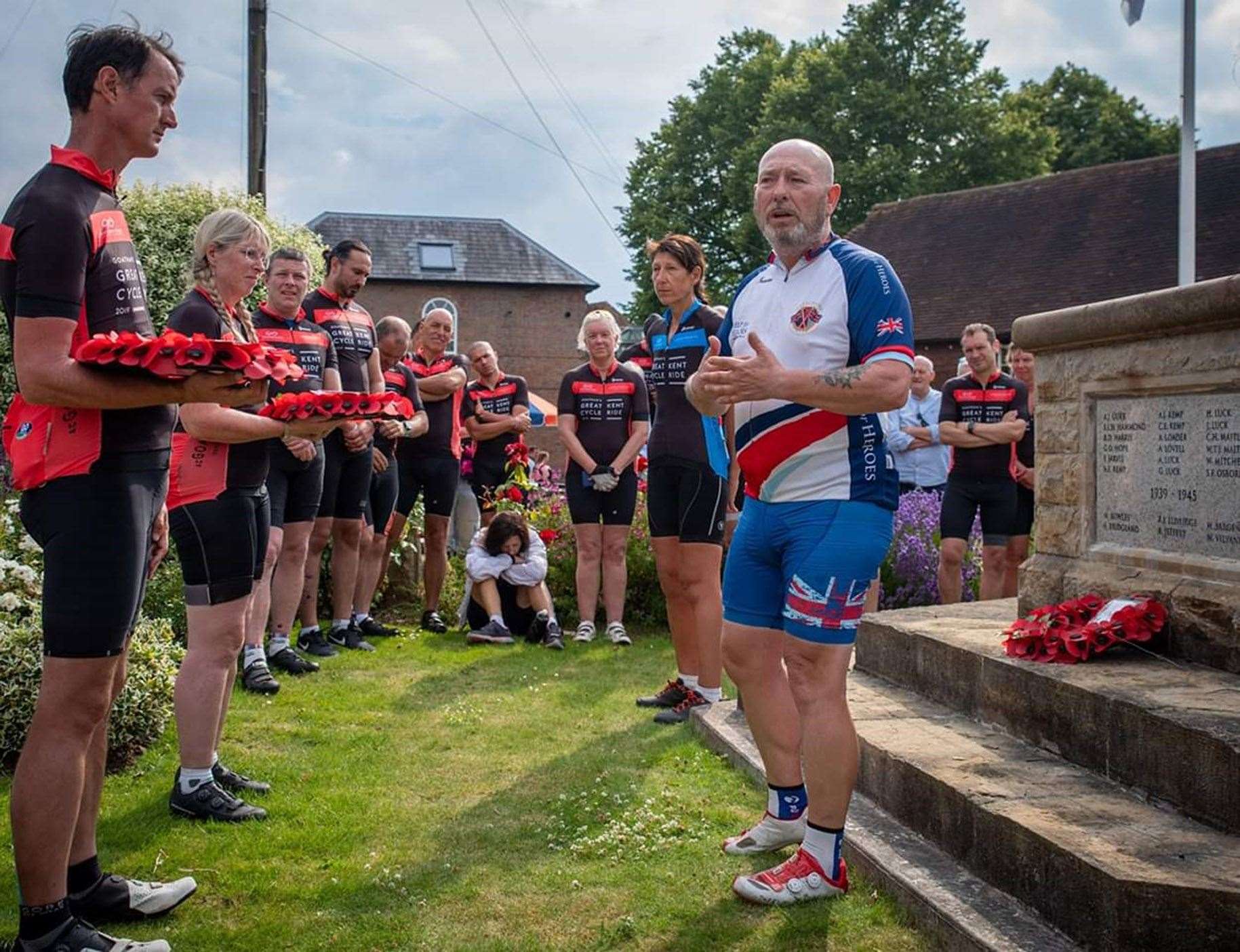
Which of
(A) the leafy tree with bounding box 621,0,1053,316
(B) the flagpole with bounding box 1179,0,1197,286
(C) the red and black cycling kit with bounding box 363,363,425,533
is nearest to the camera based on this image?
(C) the red and black cycling kit with bounding box 363,363,425,533

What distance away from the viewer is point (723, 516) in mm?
6344

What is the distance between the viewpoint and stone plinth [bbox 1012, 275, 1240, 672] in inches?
181

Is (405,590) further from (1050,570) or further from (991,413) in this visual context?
(1050,570)

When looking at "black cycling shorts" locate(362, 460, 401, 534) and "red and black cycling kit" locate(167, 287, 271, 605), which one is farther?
"black cycling shorts" locate(362, 460, 401, 534)

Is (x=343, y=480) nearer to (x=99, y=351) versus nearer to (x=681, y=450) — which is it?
(x=681, y=450)

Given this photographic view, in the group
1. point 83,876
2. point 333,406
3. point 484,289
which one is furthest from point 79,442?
point 484,289

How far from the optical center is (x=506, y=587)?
9156 millimetres

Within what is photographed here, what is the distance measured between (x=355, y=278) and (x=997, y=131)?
31281mm

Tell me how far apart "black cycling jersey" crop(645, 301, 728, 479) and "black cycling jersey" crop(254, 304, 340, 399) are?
2.01m

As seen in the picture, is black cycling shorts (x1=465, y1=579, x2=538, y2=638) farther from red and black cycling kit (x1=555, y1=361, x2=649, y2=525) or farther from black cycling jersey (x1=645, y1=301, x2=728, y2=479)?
black cycling jersey (x1=645, y1=301, x2=728, y2=479)

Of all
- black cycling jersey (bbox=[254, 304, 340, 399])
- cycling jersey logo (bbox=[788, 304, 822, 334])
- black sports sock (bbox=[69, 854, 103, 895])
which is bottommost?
black sports sock (bbox=[69, 854, 103, 895])

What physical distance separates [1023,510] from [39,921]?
24.1 feet

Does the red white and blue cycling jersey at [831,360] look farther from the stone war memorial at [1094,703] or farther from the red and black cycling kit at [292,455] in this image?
the red and black cycling kit at [292,455]

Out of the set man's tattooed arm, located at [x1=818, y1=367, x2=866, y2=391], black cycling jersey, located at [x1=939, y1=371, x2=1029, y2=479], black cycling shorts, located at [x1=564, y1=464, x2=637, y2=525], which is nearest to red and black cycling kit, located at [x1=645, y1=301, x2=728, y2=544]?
black cycling shorts, located at [x1=564, y1=464, x2=637, y2=525]
